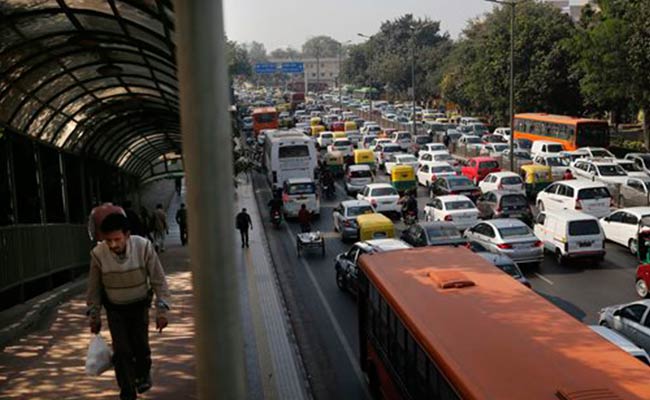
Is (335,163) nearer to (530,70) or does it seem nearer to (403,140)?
(403,140)

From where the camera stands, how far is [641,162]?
3706cm

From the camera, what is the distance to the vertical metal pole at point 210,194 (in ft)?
11.1

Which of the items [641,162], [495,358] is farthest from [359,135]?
[495,358]

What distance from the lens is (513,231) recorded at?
2066cm

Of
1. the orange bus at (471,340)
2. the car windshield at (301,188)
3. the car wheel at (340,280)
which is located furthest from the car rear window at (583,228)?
the car windshield at (301,188)

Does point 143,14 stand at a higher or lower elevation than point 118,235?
higher

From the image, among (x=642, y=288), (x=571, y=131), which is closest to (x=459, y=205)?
(x=642, y=288)

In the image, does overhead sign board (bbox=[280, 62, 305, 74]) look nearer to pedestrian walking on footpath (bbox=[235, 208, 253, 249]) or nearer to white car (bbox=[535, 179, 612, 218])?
pedestrian walking on footpath (bbox=[235, 208, 253, 249])

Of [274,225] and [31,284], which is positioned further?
[274,225]

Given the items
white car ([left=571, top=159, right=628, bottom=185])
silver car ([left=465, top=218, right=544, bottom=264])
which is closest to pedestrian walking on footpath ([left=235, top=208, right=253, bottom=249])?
silver car ([left=465, top=218, right=544, bottom=264])

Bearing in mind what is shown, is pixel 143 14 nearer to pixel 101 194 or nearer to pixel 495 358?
pixel 495 358

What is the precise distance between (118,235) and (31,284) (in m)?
11.7

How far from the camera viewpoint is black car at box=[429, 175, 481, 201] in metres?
31.3

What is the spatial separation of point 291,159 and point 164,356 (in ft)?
86.2
